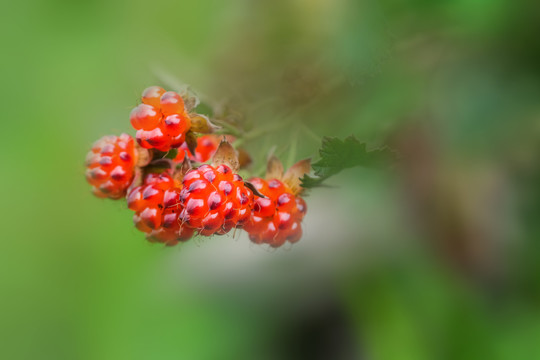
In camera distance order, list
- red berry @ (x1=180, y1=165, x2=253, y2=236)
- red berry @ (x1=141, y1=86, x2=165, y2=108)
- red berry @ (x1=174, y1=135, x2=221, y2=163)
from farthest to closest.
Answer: red berry @ (x1=174, y1=135, x2=221, y2=163) < red berry @ (x1=141, y1=86, x2=165, y2=108) < red berry @ (x1=180, y1=165, x2=253, y2=236)

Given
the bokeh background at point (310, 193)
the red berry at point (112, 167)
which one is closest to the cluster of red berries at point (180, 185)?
the red berry at point (112, 167)

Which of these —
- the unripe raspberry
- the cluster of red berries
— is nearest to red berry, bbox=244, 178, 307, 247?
the cluster of red berries

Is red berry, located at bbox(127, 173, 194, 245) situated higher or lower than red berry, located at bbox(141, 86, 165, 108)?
lower

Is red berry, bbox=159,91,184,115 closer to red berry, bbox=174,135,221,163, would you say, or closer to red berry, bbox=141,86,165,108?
red berry, bbox=141,86,165,108

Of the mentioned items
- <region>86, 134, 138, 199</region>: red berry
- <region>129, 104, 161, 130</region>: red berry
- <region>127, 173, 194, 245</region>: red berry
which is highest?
<region>129, 104, 161, 130</region>: red berry

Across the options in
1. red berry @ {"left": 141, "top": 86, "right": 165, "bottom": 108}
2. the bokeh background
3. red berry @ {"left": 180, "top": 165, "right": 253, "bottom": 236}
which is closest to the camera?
red berry @ {"left": 180, "top": 165, "right": 253, "bottom": 236}

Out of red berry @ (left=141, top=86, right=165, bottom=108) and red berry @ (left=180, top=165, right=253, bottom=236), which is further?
red berry @ (left=141, top=86, right=165, bottom=108)

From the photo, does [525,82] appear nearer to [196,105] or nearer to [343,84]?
[343,84]
